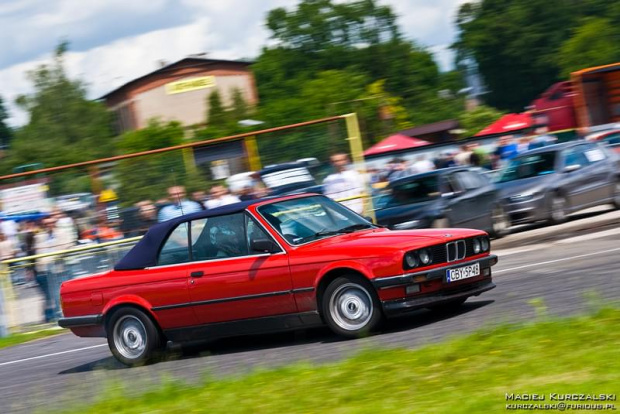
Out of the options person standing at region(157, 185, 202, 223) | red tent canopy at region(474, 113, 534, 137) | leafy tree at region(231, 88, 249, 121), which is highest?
leafy tree at region(231, 88, 249, 121)

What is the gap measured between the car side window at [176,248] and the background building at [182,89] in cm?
8070

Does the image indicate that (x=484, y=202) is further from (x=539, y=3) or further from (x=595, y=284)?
(x=539, y=3)

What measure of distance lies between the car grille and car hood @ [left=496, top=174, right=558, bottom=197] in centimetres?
1046

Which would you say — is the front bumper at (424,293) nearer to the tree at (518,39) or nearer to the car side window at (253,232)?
the car side window at (253,232)

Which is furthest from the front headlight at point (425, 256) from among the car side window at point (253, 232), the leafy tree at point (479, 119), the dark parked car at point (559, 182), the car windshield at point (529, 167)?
the leafy tree at point (479, 119)

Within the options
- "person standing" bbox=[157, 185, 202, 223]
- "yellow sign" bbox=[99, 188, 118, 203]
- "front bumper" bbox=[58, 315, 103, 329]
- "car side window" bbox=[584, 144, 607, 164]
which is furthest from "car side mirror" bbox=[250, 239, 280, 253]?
"car side window" bbox=[584, 144, 607, 164]

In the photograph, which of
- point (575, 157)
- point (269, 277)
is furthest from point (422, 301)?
point (575, 157)

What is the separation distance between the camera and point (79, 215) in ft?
55.6

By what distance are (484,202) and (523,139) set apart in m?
9.03

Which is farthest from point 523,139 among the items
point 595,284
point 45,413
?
point 45,413

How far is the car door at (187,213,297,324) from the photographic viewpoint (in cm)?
977

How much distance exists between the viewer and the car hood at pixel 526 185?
65.6ft

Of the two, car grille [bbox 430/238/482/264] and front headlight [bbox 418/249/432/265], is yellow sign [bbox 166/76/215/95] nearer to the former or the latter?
car grille [bbox 430/238/482/264]

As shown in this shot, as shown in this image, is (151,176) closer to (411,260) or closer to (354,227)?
(354,227)
